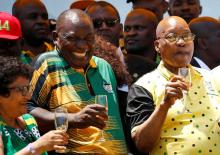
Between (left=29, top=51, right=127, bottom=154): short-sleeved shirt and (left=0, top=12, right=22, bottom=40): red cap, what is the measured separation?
1.83 ft

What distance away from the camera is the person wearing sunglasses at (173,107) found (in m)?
4.23

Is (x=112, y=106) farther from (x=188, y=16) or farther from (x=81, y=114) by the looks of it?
(x=188, y=16)

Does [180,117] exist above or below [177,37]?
below

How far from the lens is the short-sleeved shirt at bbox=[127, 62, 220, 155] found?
14.0ft

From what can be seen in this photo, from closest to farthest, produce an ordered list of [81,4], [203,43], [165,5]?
[203,43]
[81,4]
[165,5]

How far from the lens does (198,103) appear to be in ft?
14.5

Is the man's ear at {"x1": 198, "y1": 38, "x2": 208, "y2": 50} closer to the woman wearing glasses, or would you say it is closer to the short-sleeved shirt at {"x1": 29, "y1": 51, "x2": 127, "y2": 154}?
the short-sleeved shirt at {"x1": 29, "y1": 51, "x2": 127, "y2": 154}

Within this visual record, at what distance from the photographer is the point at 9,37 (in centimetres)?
479

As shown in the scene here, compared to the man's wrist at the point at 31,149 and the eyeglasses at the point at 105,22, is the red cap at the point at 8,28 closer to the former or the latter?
the eyeglasses at the point at 105,22

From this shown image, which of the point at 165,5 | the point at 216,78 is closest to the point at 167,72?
the point at 216,78

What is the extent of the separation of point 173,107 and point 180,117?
8 cm

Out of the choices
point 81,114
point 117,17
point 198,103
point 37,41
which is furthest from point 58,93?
point 117,17

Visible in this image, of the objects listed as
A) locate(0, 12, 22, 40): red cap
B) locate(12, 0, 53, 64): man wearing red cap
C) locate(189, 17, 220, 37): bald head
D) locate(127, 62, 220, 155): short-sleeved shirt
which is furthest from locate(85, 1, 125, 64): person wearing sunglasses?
locate(127, 62, 220, 155): short-sleeved shirt

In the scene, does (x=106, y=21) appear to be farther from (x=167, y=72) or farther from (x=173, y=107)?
(x=173, y=107)
